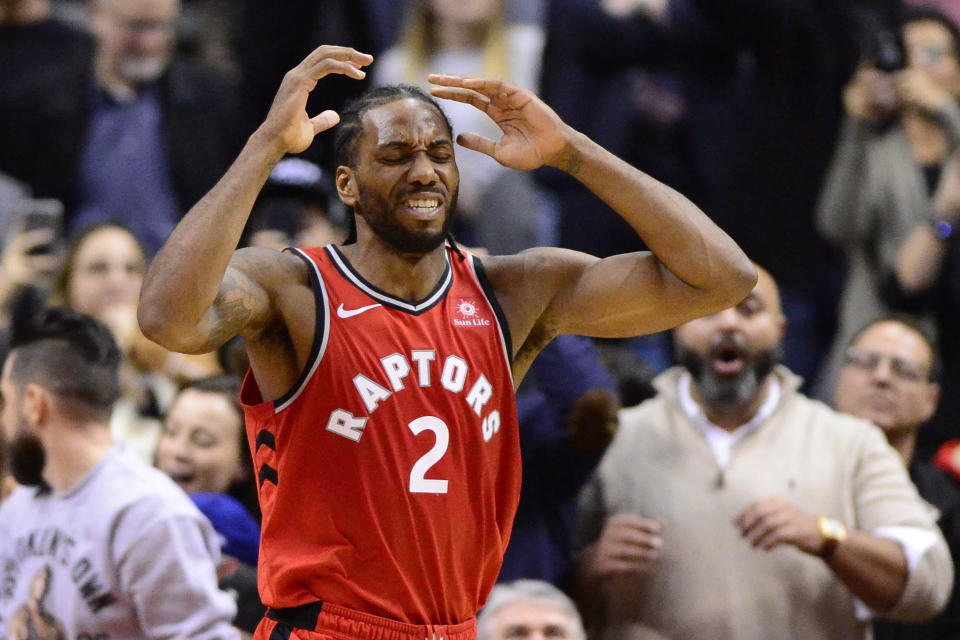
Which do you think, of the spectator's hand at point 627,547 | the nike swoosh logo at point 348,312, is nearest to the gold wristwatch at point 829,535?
the spectator's hand at point 627,547

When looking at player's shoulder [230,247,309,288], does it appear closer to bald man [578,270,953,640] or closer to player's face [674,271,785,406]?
bald man [578,270,953,640]

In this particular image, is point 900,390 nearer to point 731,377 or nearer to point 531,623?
point 731,377

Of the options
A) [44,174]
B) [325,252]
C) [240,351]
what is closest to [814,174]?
[240,351]

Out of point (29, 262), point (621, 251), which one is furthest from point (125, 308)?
point (621, 251)

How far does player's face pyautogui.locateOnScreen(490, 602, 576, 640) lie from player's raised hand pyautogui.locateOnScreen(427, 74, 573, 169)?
1.94 metres

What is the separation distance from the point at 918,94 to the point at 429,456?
14.5 ft

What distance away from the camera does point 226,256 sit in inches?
159

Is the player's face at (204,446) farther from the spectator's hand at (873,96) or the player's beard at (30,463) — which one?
the spectator's hand at (873,96)

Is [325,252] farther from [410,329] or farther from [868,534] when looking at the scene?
[868,534]

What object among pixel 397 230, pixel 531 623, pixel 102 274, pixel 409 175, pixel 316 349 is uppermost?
pixel 409 175

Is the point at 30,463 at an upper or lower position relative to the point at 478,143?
lower

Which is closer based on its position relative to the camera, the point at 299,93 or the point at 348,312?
the point at 299,93

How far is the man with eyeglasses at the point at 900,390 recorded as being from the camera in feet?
22.5

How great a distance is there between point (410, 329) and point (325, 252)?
0.34 meters
